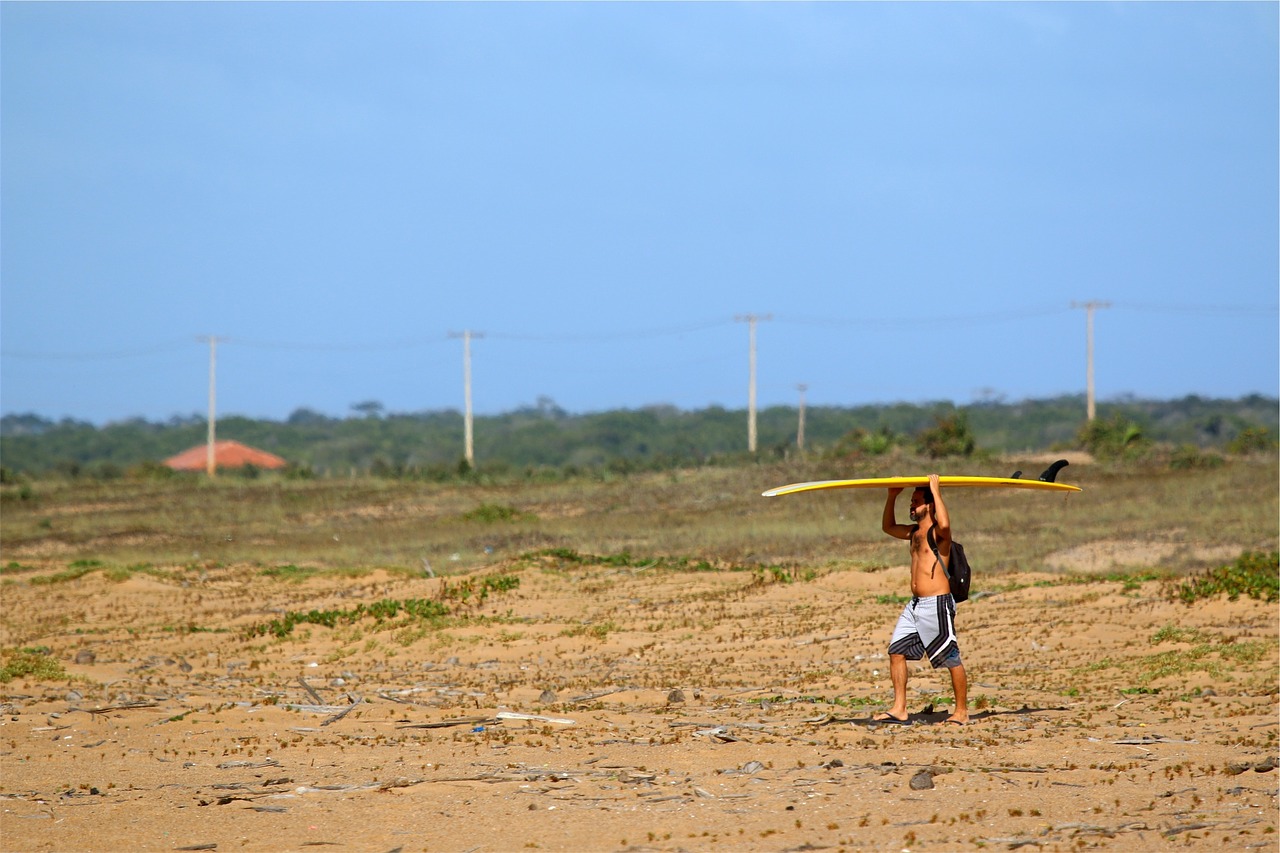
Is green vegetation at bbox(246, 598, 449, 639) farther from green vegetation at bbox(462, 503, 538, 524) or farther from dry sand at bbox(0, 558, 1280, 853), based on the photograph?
green vegetation at bbox(462, 503, 538, 524)

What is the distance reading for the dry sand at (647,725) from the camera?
7.04 m

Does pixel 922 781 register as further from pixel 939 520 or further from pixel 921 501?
pixel 921 501

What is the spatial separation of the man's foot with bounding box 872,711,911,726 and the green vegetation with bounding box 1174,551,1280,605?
6.48 metres

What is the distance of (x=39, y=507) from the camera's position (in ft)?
131

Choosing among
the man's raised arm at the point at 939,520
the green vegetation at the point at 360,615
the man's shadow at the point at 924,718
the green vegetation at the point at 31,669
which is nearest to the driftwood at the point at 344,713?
the green vegetation at the point at 31,669

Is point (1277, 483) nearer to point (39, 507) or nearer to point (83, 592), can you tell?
point (83, 592)

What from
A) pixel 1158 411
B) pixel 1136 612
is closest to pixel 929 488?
pixel 1136 612

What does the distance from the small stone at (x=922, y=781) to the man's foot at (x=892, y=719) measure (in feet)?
7.01

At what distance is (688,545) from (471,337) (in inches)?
1326

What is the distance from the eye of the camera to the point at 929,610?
9.65m

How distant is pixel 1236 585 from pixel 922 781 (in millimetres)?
9026

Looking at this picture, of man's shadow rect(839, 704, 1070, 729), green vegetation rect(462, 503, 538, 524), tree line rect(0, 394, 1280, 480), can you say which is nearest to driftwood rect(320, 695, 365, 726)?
man's shadow rect(839, 704, 1070, 729)

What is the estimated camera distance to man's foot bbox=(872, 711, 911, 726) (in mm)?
9930

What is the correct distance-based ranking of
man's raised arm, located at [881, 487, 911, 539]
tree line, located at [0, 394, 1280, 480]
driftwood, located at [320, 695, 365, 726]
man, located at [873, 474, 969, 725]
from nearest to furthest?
1. man, located at [873, 474, 969, 725]
2. man's raised arm, located at [881, 487, 911, 539]
3. driftwood, located at [320, 695, 365, 726]
4. tree line, located at [0, 394, 1280, 480]
